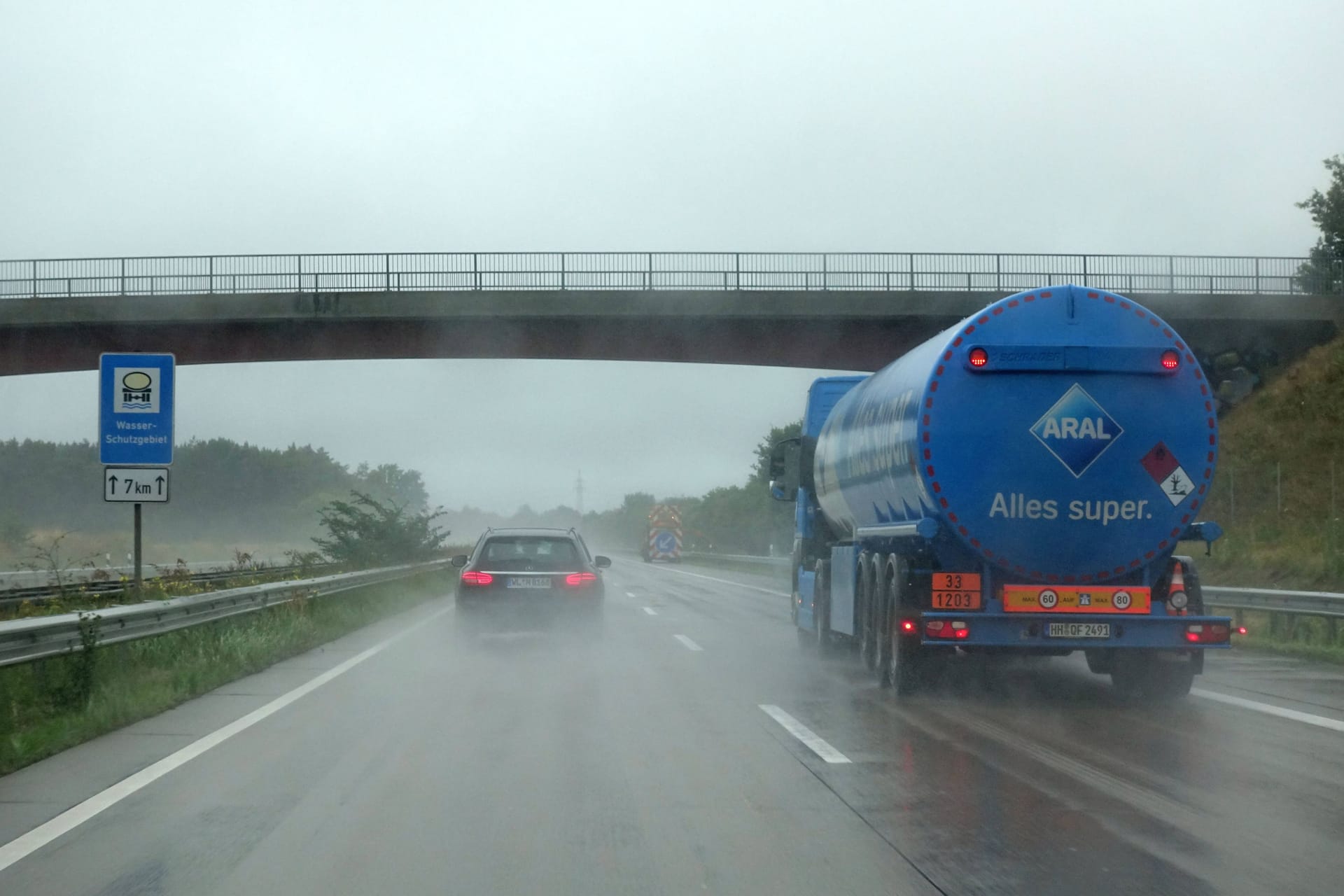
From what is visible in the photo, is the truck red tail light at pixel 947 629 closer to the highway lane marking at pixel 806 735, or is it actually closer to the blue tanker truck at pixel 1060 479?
the blue tanker truck at pixel 1060 479

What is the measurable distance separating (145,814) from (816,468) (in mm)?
11541

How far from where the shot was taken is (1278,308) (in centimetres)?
3631

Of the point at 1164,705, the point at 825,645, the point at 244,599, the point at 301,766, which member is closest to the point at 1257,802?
the point at 1164,705

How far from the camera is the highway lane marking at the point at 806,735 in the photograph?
28.3 feet

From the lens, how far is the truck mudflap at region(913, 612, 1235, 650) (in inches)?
437

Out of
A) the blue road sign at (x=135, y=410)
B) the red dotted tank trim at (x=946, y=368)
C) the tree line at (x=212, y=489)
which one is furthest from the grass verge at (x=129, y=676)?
the tree line at (x=212, y=489)

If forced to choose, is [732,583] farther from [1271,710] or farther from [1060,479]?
[1271,710]

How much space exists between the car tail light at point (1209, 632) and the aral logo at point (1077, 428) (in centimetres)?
162

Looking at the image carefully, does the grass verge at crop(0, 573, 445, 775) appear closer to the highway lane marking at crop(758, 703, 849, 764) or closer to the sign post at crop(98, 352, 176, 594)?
the sign post at crop(98, 352, 176, 594)

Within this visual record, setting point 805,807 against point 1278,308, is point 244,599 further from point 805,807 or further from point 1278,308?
point 1278,308

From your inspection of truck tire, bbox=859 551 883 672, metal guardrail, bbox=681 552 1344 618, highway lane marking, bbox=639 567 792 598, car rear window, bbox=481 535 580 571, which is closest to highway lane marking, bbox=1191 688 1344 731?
truck tire, bbox=859 551 883 672

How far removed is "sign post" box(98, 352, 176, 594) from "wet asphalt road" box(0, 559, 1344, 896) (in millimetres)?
3117

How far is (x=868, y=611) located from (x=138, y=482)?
26.4ft

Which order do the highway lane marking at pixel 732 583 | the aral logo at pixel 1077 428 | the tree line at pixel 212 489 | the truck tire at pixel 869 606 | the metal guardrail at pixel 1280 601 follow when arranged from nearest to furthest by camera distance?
1. the aral logo at pixel 1077 428
2. the truck tire at pixel 869 606
3. the metal guardrail at pixel 1280 601
4. the highway lane marking at pixel 732 583
5. the tree line at pixel 212 489
